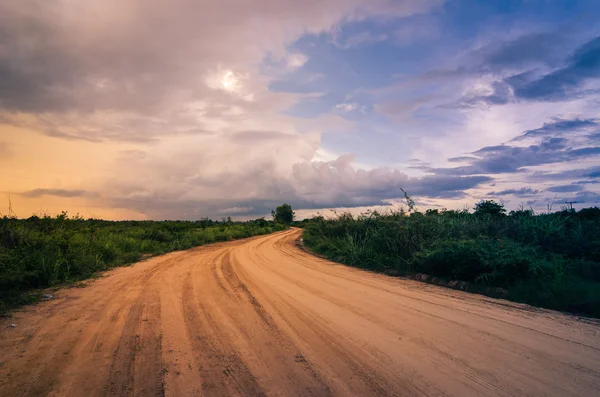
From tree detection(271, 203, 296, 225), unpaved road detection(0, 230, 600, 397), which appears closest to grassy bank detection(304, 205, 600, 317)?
unpaved road detection(0, 230, 600, 397)

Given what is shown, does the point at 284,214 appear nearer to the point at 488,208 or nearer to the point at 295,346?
the point at 488,208

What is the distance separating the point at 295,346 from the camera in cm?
416

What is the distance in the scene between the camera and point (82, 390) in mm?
3141

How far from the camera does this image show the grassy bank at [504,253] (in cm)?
665

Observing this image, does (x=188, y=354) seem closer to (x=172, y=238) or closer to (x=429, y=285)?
(x=429, y=285)

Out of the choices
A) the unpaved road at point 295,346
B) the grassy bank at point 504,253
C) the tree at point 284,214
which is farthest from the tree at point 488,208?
the tree at point 284,214

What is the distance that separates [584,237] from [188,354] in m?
10.5

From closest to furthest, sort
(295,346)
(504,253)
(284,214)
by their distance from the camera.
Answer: (295,346) → (504,253) → (284,214)

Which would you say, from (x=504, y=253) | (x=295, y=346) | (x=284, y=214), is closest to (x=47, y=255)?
(x=295, y=346)

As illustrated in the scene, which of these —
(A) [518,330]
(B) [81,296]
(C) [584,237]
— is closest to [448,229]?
(C) [584,237]

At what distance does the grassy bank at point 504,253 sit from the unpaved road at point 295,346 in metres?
0.96

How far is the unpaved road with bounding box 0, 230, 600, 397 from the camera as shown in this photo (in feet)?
10.6

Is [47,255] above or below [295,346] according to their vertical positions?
above

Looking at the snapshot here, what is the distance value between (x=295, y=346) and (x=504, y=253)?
614 cm
